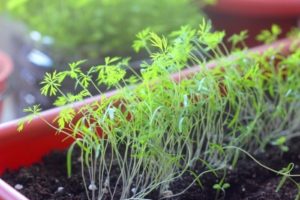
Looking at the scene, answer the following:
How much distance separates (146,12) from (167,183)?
591mm

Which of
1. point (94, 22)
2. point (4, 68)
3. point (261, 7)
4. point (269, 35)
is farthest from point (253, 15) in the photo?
point (4, 68)

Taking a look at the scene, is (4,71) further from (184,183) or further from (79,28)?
(184,183)

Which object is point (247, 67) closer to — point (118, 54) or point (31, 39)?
point (118, 54)

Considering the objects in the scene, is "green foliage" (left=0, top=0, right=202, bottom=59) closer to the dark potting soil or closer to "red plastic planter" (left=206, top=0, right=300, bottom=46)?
"red plastic planter" (left=206, top=0, right=300, bottom=46)

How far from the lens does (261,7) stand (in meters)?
1.38

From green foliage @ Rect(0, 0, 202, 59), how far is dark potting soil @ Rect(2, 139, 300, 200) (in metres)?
0.44

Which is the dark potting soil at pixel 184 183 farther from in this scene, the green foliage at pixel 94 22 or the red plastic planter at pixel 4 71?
the green foliage at pixel 94 22

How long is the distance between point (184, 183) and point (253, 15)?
0.73 metres

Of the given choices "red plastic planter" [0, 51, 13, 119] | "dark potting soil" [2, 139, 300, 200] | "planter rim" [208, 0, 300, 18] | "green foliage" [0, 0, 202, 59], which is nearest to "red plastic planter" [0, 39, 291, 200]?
"dark potting soil" [2, 139, 300, 200]

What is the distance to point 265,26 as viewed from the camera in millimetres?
1431

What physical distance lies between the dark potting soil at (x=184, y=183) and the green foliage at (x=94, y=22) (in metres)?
0.44

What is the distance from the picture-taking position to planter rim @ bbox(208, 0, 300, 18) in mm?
1373

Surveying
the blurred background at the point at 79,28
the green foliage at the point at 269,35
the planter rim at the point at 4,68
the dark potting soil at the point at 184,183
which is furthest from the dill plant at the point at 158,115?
the blurred background at the point at 79,28

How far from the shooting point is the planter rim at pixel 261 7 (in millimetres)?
1373
